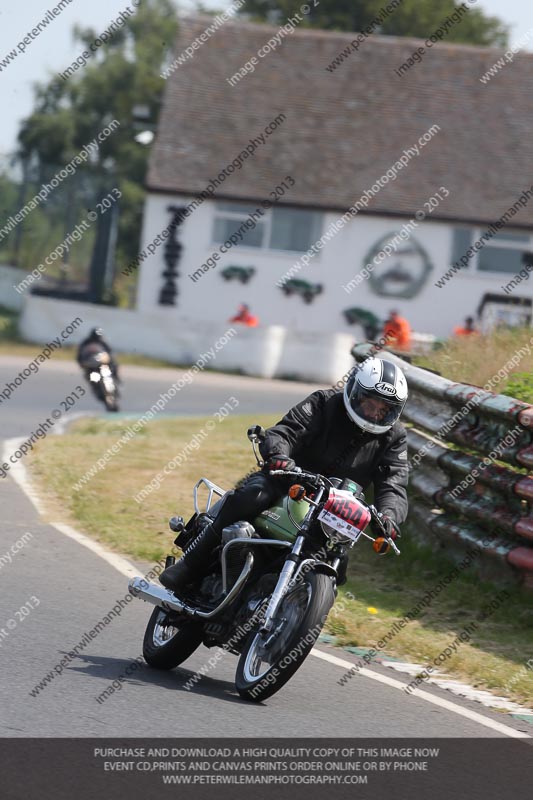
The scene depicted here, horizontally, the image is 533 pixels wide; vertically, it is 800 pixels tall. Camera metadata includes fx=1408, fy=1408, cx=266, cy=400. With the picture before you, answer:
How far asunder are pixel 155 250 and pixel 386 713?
103 ft

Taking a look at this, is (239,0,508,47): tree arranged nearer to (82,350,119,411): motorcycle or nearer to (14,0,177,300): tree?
(14,0,177,300): tree

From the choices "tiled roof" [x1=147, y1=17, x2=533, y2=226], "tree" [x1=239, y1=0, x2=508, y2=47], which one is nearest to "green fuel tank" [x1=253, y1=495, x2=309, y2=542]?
"tiled roof" [x1=147, y1=17, x2=533, y2=226]

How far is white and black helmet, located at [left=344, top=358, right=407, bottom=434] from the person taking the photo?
23.7 ft

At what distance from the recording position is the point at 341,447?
296 inches

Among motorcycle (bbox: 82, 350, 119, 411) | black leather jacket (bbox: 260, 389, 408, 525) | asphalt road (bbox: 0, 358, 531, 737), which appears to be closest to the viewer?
asphalt road (bbox: 0, 358, 531, 737)

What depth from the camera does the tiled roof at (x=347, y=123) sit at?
37156 millimetres

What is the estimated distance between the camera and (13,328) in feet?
111

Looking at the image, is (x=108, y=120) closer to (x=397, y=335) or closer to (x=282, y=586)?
(x=397, y=335)

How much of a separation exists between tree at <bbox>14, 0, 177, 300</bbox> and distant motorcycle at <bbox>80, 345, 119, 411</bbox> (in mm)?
35534

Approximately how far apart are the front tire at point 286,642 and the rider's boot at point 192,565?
28.7 inches

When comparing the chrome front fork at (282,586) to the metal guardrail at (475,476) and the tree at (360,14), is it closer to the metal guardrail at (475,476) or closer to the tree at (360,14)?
the metal guardrail at (475,476)

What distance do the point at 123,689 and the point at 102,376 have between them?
45.7 ft
